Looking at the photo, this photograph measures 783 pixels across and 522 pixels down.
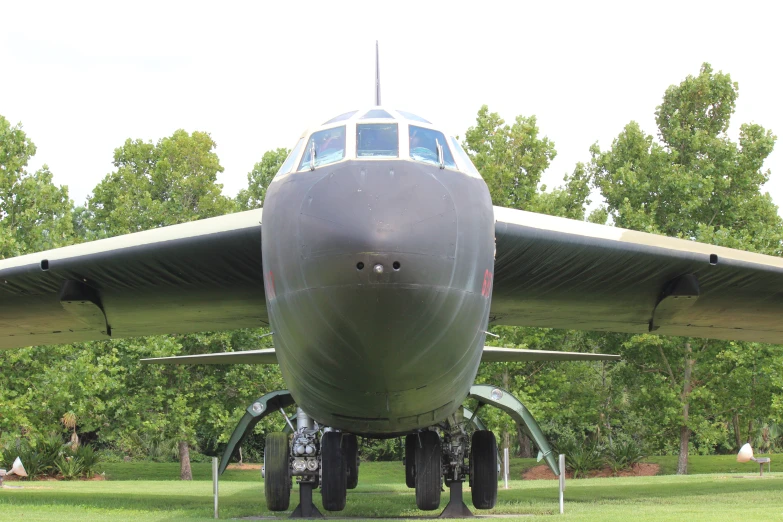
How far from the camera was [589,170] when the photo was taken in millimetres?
36406

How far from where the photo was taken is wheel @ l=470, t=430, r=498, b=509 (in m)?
10.7

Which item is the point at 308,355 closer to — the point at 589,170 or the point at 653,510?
the point at 653,510

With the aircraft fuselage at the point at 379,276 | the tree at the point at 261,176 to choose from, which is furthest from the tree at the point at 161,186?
the aircraft fuselage at the point at 379,276

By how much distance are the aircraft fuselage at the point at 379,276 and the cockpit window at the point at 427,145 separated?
256mm

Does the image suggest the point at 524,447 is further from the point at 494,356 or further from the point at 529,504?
the point at 494,356

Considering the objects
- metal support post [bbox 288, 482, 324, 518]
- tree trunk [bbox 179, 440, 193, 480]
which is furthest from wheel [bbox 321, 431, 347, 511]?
tree trunk [bbox 179, 440, 193, 480]

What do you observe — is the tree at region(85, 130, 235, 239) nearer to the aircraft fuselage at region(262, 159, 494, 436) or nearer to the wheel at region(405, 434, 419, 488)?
the wheel at region(405, 434, 419, 488)

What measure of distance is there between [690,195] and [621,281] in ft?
65.1

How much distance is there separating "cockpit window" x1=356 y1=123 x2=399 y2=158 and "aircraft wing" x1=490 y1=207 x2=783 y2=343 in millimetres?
1898

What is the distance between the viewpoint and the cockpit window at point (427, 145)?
7.22 m

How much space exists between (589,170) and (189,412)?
19.0 meters

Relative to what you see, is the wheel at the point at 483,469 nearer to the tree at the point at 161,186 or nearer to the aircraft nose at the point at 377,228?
the aircraft nose at the point at 377,228

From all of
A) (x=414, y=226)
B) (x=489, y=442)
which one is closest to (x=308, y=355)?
(x=414, y=226)

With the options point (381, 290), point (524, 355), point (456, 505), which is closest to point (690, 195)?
point (524, 355)
